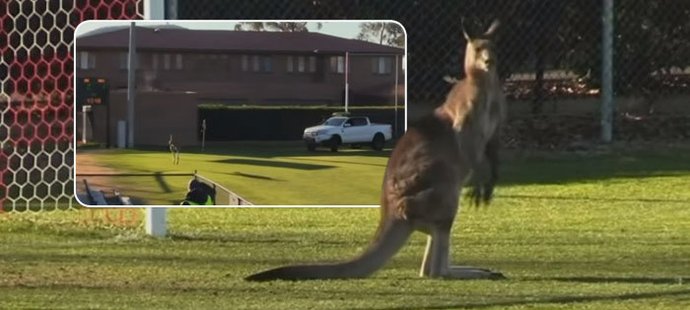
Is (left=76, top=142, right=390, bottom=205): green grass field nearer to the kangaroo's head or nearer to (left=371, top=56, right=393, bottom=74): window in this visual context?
(left=371, top=56, right=393, bottom=74): window

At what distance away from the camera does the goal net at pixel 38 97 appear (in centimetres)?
879

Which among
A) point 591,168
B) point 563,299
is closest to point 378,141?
point 563,299

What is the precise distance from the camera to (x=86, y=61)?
7.11 m

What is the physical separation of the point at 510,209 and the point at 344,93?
2.78 meters

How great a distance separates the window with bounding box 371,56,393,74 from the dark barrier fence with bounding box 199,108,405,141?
0.18 m

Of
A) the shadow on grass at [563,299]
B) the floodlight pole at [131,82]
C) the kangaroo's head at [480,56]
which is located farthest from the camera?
the floodlight pole at [131,82]

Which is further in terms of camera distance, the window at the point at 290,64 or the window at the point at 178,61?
the window at the point at 178,61

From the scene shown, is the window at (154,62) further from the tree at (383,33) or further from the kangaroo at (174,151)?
the tree at (383,33)

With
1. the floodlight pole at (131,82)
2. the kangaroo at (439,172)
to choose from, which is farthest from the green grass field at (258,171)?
the kangaroo at (439,172)

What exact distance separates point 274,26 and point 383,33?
22.7 inches

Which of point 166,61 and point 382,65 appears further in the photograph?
point 166,61

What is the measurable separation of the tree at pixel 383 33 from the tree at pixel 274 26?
0.75 feet

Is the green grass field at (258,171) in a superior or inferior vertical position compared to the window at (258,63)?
inferior

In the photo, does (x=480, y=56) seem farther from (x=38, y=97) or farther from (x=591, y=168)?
(x=591, y=168)
